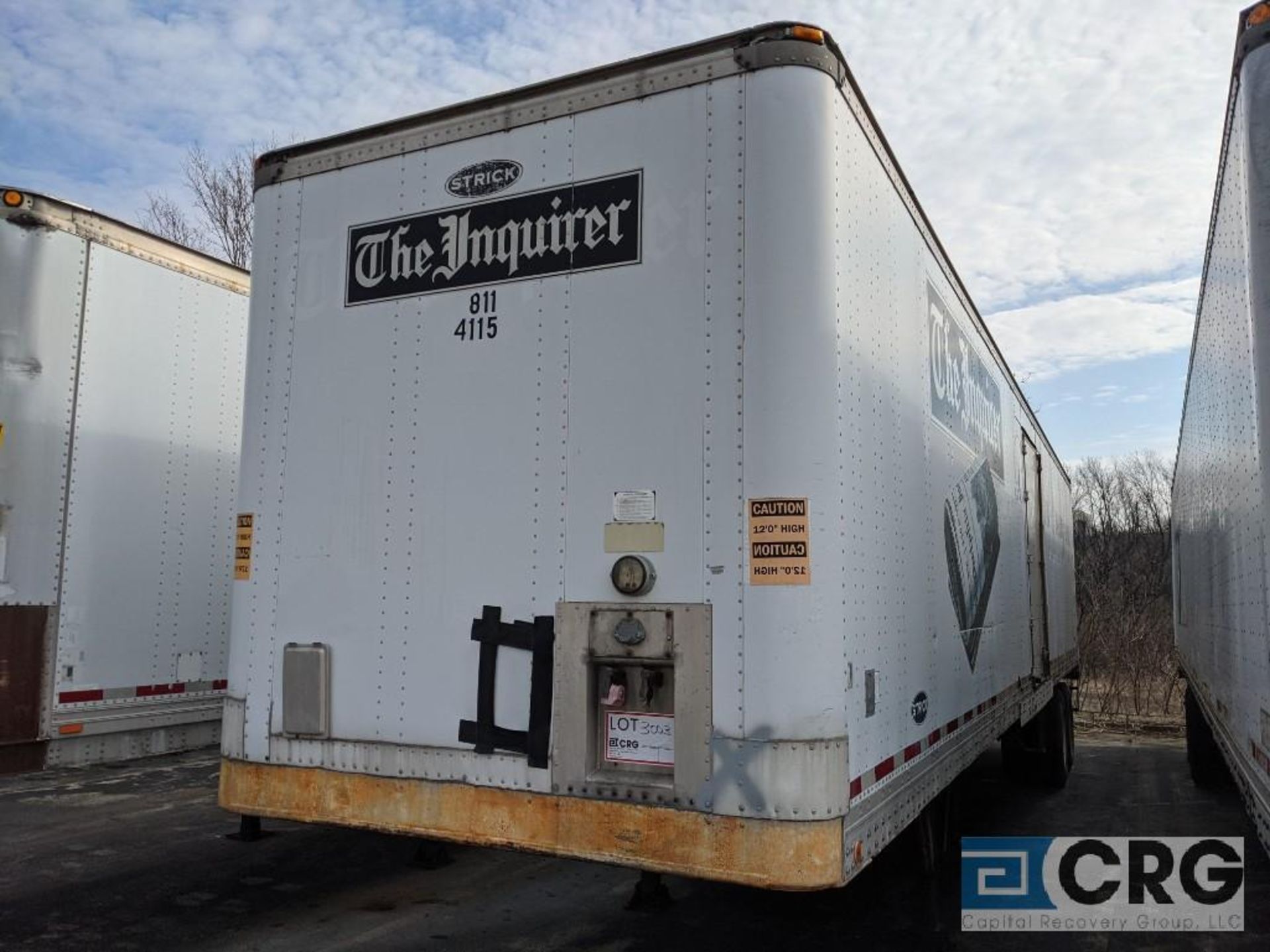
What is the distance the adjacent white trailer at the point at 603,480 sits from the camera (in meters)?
3.63

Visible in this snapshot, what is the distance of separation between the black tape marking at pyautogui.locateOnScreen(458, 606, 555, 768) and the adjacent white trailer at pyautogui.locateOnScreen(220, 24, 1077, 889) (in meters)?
0.01

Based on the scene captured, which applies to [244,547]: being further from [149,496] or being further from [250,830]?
[149,496]

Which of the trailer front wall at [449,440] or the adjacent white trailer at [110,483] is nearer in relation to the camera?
the trailer front wall at [449,440]

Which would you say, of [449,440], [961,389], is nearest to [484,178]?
[449,440]

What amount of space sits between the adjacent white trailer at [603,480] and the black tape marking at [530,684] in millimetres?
12

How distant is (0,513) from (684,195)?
5.50m

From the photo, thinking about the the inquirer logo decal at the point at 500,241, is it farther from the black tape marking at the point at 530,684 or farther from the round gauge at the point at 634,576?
the black tape marking at the point at 530,684

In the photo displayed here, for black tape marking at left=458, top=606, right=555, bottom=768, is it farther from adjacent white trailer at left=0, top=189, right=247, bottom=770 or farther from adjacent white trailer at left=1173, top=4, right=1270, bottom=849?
adjacent white trailer at left=0, top=189, right=247, bottom=770

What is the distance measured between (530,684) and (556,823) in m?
0.52

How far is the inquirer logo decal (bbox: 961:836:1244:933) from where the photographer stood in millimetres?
5645

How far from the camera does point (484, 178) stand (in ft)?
14.4

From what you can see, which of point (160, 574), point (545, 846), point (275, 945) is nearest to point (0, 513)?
point (160, 574)

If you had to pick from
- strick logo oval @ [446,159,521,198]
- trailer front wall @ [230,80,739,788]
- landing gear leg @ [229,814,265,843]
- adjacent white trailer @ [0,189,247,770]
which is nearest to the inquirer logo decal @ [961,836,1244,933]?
trailer front wall @ [230,80,739,788]

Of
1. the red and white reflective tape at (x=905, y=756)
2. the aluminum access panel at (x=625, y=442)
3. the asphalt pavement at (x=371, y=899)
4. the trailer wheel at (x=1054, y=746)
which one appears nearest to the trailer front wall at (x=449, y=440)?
the aluminum access panel at (x=625, y=442)
